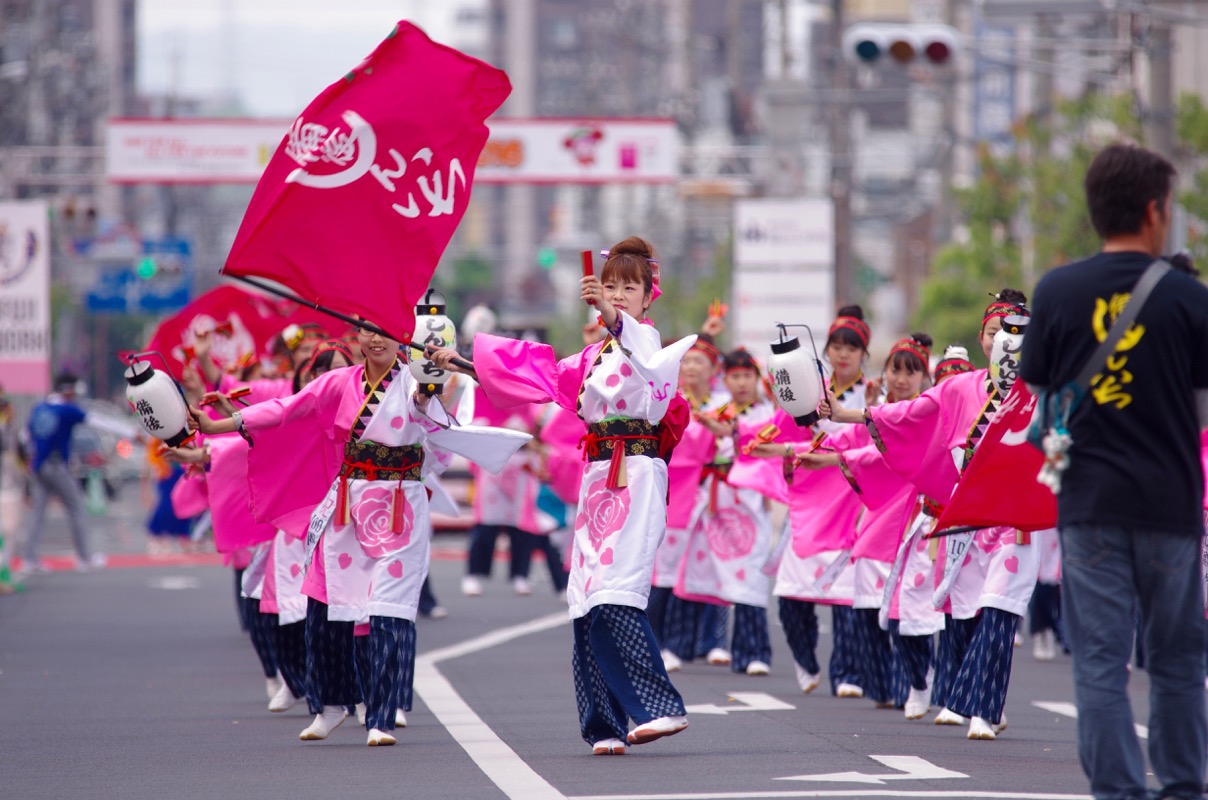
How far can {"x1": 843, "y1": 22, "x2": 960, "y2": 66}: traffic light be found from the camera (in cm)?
1886

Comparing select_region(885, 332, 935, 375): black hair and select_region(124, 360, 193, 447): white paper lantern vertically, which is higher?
select_region(885, 332, 935, 375): black hair

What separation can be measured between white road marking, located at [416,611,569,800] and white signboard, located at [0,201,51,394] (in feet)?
33.9

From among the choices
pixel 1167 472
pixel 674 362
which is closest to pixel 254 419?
pixel 674 362

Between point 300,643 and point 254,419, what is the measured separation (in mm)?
1618

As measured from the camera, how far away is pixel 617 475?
26.8 ft

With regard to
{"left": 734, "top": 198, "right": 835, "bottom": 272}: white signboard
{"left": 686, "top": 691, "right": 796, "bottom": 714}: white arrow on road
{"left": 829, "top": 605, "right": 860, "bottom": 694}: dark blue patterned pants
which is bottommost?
{"left": 686, "top": 691, "right": 796, "bottom": 714}: white arrow on road

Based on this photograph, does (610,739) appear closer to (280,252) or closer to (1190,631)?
(280,252)

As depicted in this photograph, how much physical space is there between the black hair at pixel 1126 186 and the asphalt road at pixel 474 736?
→ 7.09 feet

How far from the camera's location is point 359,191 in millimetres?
8172

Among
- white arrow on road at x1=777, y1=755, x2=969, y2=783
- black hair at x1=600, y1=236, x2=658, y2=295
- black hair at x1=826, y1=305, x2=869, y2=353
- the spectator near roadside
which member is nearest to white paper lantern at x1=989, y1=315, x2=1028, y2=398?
black hair at x1=600, y1=236, x2=658, y2=295

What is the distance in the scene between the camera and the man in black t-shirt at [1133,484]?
18.9 ft

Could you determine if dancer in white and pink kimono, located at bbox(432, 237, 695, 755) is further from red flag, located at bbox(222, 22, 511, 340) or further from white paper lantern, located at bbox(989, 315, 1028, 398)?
white paper lantern, located at bbox(989, 315, 1028, 398)

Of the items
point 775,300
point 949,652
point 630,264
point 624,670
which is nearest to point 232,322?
point 949,652

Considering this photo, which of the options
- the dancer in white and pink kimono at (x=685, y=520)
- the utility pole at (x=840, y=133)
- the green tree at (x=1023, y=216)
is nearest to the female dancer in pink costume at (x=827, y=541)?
the dancer in white and pink kimono at (x=685, y=520)
